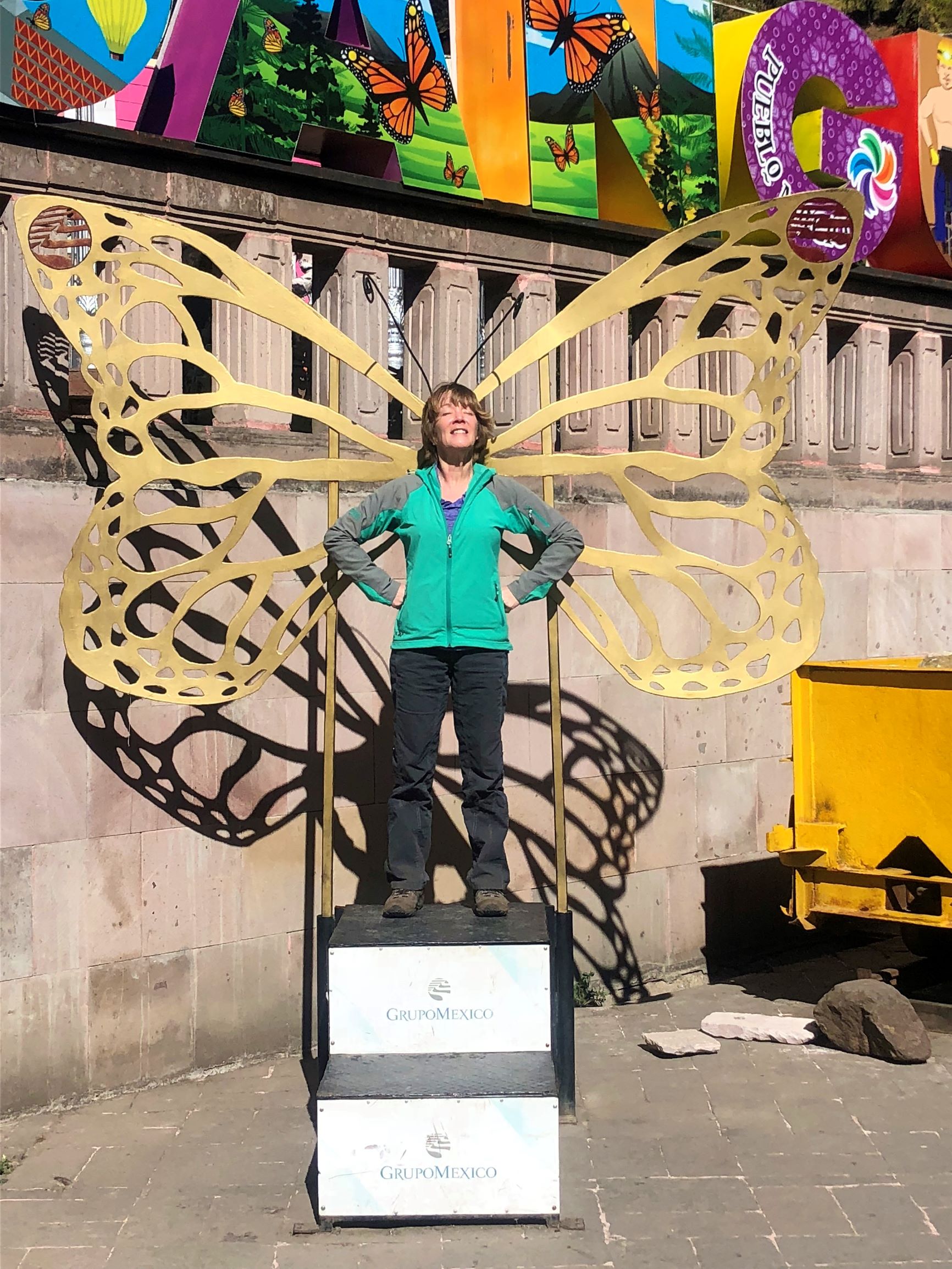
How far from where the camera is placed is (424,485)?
590 centimetres

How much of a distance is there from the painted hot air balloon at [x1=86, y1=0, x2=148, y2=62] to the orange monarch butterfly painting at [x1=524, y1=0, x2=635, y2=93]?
236cm

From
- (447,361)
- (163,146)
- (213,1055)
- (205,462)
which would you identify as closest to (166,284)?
(205,462)

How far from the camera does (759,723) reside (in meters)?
8.96

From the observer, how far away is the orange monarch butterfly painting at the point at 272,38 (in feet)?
22.3

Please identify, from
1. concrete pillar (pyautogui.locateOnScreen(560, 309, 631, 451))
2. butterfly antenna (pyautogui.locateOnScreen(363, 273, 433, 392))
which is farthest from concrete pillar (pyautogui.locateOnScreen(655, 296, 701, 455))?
butterfly antenna (pyautogui.locateOnScreen(363, 273, 433, 392))

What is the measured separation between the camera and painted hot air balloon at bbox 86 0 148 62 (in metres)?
6.38

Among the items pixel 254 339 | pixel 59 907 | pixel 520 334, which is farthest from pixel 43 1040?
pixel 520 334

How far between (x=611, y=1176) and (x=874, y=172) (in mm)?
6924

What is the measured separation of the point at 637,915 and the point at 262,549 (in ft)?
10.5

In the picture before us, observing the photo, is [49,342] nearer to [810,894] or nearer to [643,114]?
[643,114]

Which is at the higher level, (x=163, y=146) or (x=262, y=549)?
(x=163, y=146)

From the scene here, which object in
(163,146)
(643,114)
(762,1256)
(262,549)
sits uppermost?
(643,114)

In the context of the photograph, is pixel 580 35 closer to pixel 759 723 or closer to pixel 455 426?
pixel 455 426

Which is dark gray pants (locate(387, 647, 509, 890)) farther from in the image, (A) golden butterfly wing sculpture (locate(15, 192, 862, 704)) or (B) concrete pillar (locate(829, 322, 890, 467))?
(B) concrete pillar (locate(829, 322, 890, 467))
